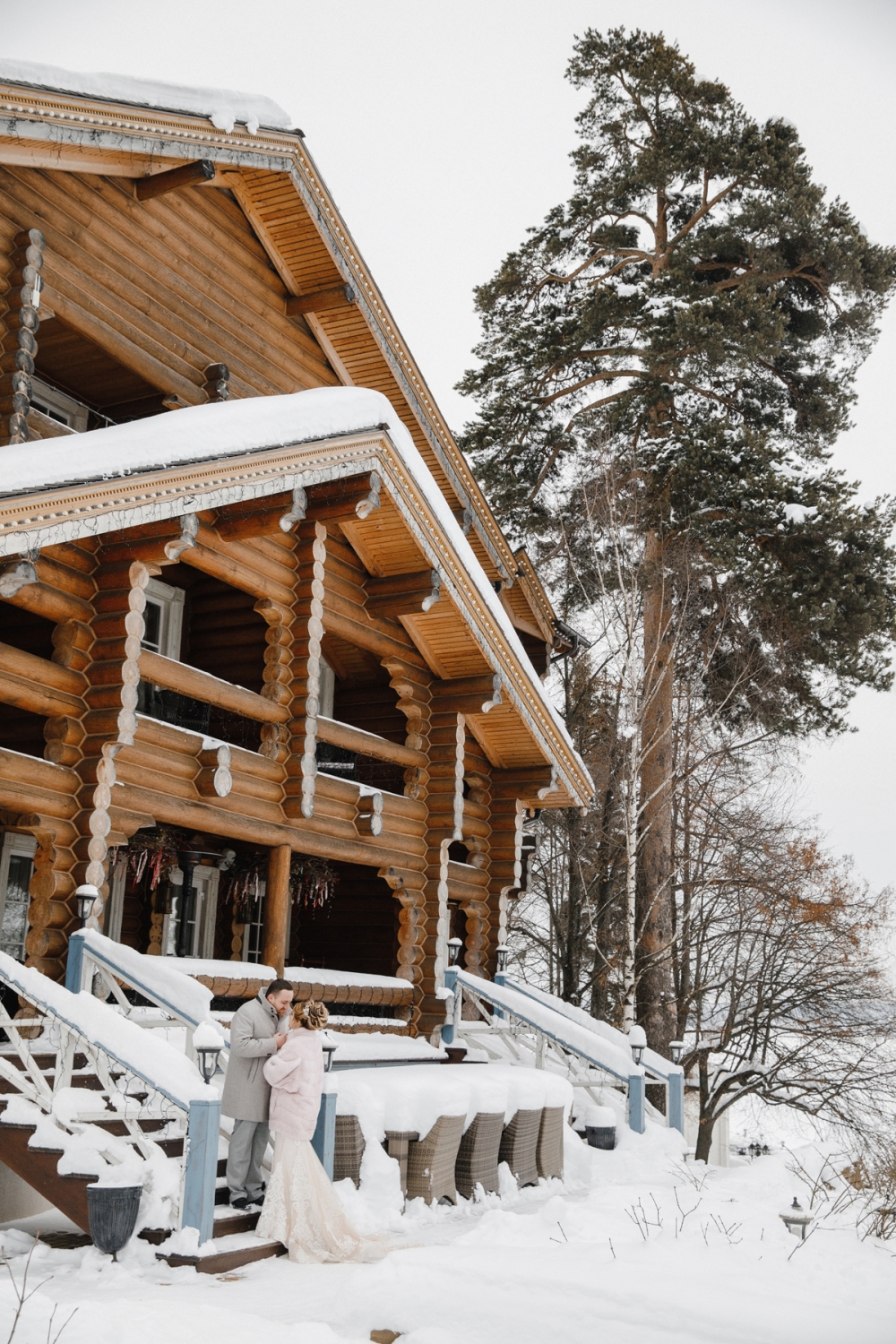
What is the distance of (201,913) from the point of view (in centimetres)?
1580

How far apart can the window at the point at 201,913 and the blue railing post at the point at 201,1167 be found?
25.2 feet

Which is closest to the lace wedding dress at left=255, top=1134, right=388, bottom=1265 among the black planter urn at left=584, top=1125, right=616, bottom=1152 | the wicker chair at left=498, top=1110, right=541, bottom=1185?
the wicker chair at left=498, top=1110, right=541, bottom=1185

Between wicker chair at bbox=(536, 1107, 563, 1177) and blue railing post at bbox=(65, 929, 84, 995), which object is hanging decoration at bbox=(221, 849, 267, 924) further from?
blue railing post at bbox=(65, 929, 84, 995)

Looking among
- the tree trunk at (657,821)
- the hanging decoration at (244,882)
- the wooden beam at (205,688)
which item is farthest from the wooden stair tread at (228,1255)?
the tree trunk at (657,821)

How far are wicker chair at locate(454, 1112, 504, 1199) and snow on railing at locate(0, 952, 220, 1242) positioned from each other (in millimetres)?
2850

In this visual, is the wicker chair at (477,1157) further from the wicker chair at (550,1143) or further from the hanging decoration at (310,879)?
the hanging decoration at (310,879)

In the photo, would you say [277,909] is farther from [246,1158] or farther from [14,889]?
[246,1158]

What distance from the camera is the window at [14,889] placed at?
42.8ft

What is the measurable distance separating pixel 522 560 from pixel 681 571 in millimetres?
3268

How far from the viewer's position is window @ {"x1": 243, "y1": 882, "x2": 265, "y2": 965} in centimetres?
1631

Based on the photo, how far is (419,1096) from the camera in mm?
9586

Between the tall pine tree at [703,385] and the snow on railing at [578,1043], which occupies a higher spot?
the tall pine tree at [703,385]

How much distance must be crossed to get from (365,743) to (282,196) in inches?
250

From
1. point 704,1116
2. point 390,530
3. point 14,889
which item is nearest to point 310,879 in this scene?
point 14,889
